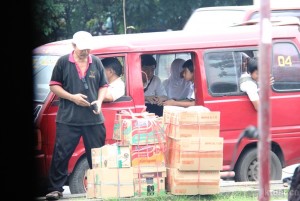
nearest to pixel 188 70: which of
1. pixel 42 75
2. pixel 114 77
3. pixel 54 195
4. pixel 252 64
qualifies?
pixel 252 64

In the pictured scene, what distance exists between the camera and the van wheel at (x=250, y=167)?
437 inches

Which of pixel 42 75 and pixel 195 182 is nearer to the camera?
pixel 195 182

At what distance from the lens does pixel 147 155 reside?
9.59m

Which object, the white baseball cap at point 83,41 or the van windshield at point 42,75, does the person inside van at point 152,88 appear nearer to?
the van windshield at point 42,75

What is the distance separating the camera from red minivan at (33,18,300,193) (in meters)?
10.7

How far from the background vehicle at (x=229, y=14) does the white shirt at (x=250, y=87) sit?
306cm

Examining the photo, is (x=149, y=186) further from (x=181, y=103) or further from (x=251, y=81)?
(x=251, y=81)

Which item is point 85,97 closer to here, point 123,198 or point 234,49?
point 123,198

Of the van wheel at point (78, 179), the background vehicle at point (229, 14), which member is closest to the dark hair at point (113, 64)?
the van wheel at point (78, 179)

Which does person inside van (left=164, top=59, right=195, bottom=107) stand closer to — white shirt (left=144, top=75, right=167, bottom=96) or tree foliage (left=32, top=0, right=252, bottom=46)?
white shirt (left=144, top=75, right=167, bottom=96)

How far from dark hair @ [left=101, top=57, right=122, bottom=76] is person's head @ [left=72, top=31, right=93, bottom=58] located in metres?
0.93

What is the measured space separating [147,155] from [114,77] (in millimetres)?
1529

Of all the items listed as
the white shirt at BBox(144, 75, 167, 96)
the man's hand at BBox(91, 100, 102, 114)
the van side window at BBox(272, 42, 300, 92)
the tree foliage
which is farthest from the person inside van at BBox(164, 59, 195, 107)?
the tree foliage

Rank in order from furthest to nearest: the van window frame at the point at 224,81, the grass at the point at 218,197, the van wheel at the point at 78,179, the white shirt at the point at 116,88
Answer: the van window frame at the point at 224,81
the white shirt at the point at 116,88
the van wheel at the point at 78,179
the grass at the point at 218,197
